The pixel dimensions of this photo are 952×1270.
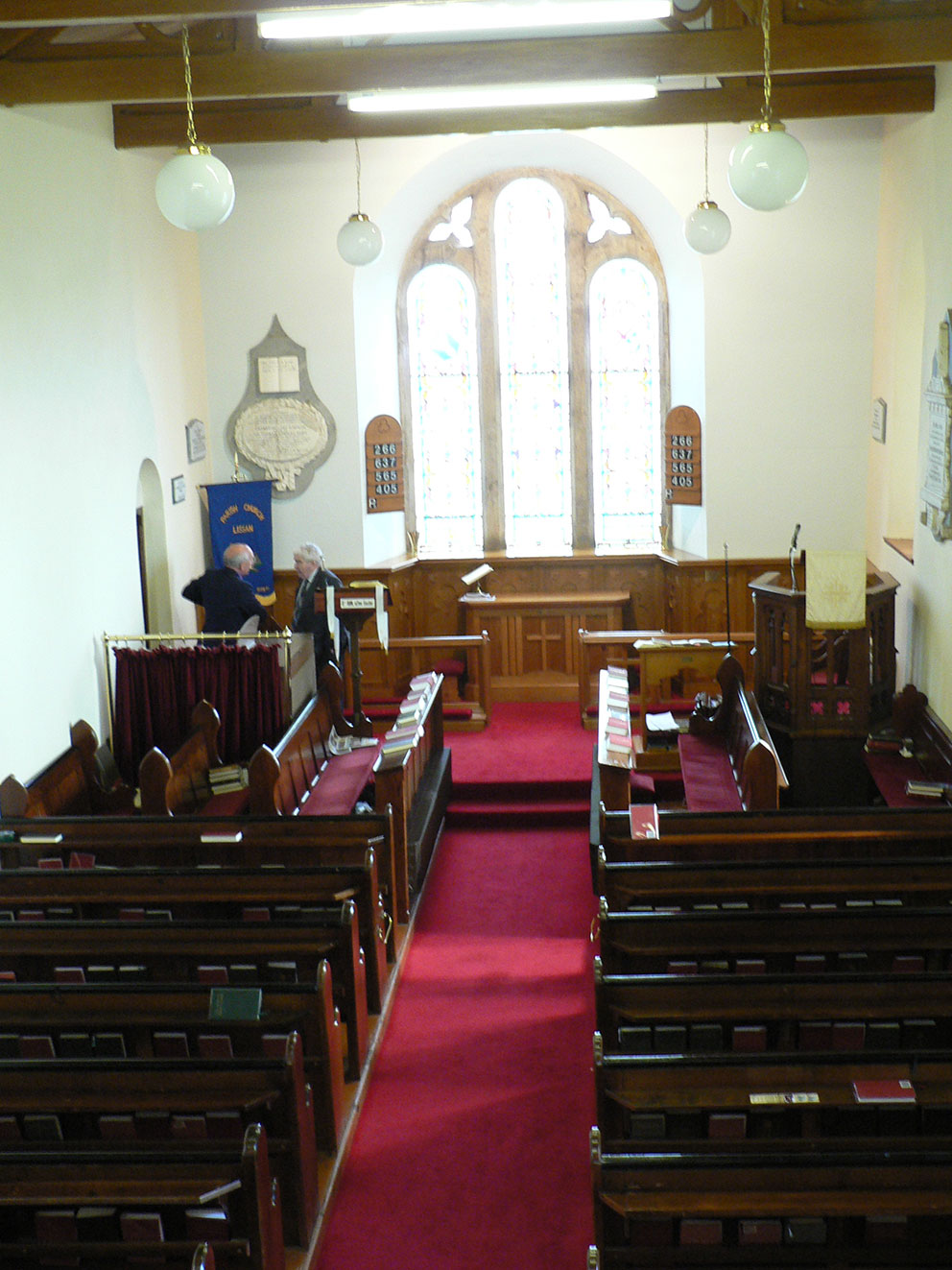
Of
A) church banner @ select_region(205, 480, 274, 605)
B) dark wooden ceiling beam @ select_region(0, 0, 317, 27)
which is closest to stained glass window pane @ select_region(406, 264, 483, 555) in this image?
church banner @ select_region(205, 480, 274, 605)

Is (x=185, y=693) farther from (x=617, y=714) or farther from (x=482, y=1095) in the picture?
(x=482, y=1095)

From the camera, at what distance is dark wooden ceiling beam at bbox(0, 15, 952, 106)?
6.84 m

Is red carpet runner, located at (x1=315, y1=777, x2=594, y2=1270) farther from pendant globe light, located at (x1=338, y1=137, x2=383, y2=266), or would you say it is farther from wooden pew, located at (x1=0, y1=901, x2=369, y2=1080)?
pendant globe light, located at (x1=338, y1=137, x2=383, y2=266)

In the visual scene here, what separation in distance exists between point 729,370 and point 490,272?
240 centimetres

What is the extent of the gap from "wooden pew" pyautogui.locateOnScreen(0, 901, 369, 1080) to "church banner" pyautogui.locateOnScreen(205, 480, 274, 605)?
19.0ft

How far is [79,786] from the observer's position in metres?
7.66

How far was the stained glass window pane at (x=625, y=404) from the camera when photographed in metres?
11.8

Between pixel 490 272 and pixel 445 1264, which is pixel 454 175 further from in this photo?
pixel 445 1264

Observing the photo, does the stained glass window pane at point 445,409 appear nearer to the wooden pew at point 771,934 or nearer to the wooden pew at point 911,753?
the wooden pew at point 911,753

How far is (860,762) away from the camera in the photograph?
795cm

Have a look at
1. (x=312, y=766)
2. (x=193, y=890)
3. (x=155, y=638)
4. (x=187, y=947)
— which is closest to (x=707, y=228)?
(x=312, y=766)

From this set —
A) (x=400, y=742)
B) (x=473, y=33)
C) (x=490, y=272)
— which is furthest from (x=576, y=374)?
(x=400, y=742)

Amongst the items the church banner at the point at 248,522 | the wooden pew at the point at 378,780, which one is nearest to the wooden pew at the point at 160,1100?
the wooden pew at the point at 378,780

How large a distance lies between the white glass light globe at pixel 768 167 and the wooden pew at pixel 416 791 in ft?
10.9
